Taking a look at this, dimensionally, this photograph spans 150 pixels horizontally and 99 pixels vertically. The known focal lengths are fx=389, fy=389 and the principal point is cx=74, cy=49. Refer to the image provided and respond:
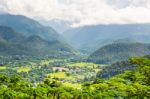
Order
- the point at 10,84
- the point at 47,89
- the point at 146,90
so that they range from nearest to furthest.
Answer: the point at 146,90, the point at 47,89, the point at 10,84

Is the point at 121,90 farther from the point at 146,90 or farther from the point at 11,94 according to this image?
the point at 11,94

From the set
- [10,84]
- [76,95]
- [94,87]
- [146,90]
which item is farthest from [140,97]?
[10,84]

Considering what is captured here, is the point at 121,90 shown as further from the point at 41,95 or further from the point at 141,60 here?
the point at 41,95

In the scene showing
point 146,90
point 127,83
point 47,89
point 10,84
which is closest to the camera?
point 146,90

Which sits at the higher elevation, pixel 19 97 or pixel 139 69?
pixel 139 69

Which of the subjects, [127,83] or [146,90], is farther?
[127,83]

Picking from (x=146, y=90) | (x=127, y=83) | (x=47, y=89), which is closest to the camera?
(x=146, y=90)

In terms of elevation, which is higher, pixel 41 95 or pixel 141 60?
pixel 141 60

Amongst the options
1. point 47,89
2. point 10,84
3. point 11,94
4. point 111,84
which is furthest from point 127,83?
point 10,84

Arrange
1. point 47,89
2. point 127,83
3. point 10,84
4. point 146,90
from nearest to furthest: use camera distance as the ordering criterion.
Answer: point 146,90 → point 127,83 → point 47,89 → point 10,84
